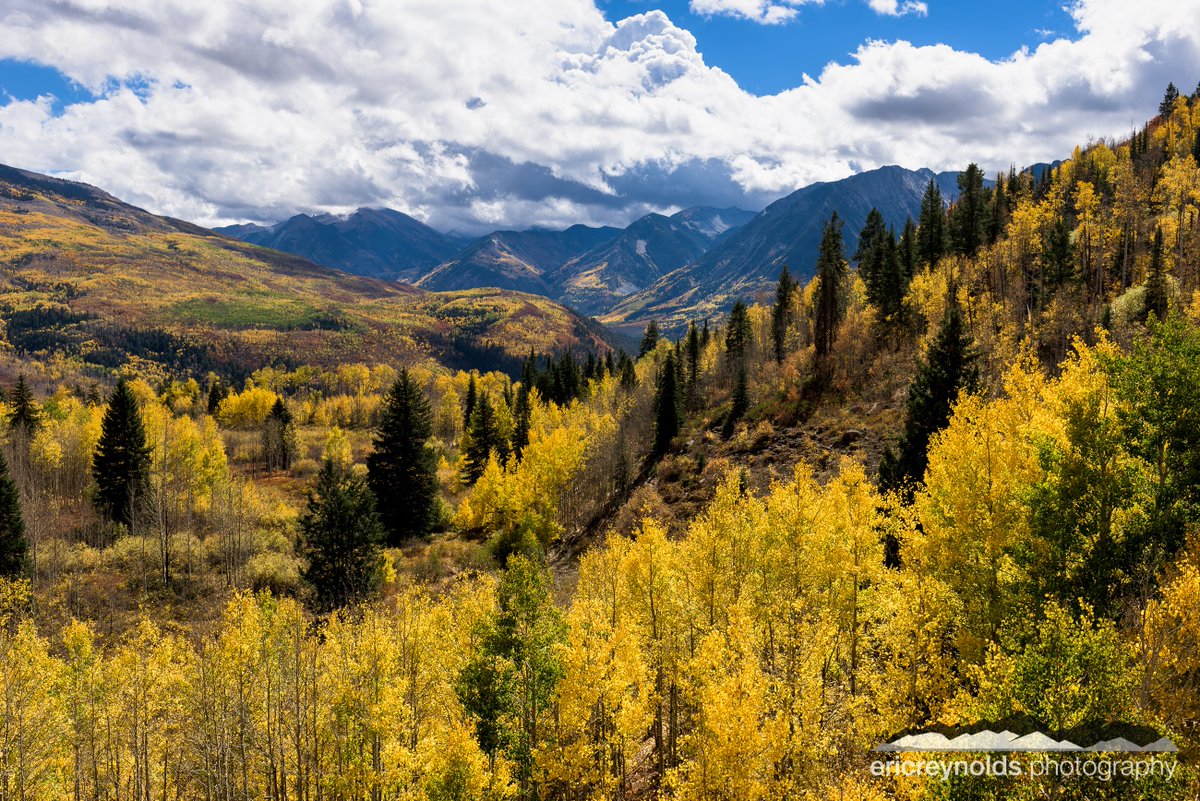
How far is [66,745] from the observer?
25297 millimetres

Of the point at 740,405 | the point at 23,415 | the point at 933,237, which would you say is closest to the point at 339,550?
the point at 740,405

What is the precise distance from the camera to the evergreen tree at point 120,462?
60781mm

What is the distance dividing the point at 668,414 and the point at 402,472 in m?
31.4

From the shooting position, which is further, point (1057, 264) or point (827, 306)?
point (827, 306)

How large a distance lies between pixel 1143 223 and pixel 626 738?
92.0 meters

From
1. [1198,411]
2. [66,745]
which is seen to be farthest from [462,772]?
[1198,411]

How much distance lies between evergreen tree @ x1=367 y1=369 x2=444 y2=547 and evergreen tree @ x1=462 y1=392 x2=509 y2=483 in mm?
17547

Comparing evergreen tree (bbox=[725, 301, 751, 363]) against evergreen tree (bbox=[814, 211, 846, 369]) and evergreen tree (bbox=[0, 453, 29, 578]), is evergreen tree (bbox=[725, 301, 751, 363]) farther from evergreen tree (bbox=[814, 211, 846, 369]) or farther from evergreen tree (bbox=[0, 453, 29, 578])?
evergreen tree (bbox=[0, 453, 29, 578])

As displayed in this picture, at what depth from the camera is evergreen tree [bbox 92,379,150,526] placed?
199 feet

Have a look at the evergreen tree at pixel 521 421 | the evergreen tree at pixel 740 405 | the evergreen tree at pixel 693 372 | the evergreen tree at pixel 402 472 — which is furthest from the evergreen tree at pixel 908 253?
the evergreen tree at pixel 402 472

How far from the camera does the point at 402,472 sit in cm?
6134

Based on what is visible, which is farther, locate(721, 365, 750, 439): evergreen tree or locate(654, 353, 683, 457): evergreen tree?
locate(654, 353, 683, 457): evergreen tree

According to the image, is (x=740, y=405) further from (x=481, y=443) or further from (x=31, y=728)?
(x=31, y=728)

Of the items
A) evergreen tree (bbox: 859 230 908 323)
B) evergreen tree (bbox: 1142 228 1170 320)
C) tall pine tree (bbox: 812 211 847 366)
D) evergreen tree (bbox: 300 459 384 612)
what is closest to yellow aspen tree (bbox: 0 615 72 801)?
evergreen tree (bbox: 300 459 384 612)
